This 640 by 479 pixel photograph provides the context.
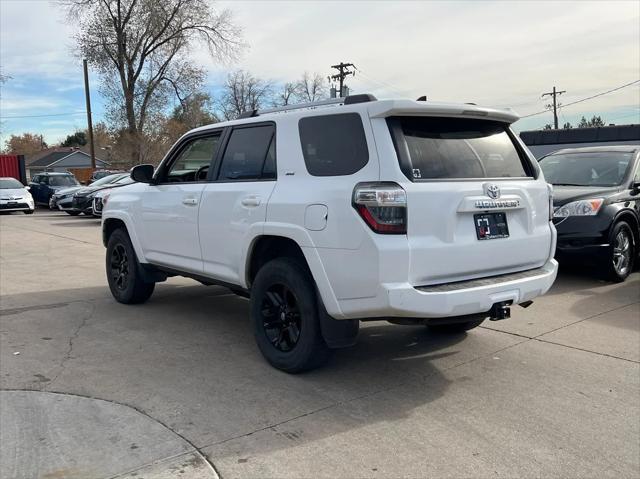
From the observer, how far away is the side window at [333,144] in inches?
154

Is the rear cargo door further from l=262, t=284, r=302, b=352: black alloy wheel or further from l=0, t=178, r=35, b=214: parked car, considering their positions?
l=0, t=178, r=35, b=214: parked car

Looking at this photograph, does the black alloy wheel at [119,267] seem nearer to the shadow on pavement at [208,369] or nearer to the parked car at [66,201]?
the shadow on pavement at [208,369]

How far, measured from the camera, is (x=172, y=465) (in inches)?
123

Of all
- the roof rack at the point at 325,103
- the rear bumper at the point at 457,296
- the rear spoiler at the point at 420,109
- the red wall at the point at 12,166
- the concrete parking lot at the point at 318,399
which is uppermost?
the red wall at the point at 12,166

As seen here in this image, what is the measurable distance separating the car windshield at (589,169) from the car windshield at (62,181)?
23.6 meters

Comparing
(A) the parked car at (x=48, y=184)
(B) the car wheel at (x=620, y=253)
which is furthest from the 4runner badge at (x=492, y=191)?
(A) the parked car at (x=48, y=184)

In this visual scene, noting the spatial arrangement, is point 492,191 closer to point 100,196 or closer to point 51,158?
point 100,196

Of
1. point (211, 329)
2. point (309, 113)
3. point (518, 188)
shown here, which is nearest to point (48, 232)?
point (211, 329)

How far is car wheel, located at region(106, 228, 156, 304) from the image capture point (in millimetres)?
6520

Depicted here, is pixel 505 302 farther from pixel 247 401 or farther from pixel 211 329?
pixel 211 329

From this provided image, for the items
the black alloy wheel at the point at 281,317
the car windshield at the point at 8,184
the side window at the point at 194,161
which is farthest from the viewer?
the car windshield at the point at 8,184

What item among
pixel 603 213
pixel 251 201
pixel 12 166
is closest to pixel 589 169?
Result: pixel 603 213

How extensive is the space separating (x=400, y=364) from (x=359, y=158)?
73.3 inches

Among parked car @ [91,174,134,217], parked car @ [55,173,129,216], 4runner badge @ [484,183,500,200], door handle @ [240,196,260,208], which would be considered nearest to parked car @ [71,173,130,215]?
parked car @ [55,173,129,216]
